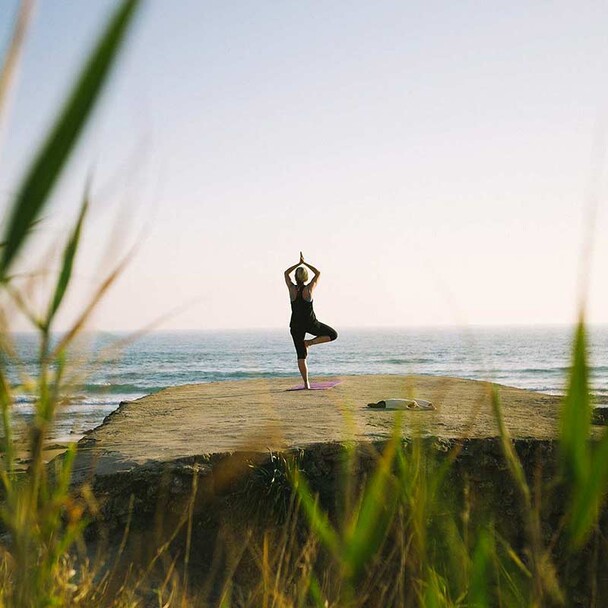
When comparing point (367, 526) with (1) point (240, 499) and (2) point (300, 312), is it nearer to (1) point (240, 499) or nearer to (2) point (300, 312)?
(1) point (240, 499)

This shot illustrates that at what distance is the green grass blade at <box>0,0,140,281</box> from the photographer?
552mm

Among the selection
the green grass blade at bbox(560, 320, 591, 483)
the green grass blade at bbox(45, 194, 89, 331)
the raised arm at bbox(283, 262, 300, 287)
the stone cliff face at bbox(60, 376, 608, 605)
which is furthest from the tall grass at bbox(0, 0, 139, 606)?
the raised arm at bbox(283, 262, 300, 287)

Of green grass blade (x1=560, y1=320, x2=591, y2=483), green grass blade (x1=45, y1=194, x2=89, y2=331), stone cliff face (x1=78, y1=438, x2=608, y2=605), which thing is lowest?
stone cliff face (x1=78, y1=438, x2=608, y2=605)

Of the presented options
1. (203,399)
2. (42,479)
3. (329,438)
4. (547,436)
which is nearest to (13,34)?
(42,479)

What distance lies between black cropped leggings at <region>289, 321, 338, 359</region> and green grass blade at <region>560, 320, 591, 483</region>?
943 cm

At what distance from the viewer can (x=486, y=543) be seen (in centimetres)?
104

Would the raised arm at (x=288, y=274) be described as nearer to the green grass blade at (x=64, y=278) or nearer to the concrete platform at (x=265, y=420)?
the concrete platform at (x=265, y=420)

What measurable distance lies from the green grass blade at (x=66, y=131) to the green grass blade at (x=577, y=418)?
1.69ft

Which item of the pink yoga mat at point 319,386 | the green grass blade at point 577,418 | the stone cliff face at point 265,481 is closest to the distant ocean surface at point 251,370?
the green grass blade at point 577,418

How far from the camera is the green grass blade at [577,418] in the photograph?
0.76m

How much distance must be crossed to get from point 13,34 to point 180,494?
4.96 m

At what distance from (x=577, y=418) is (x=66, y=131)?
604 millimetres

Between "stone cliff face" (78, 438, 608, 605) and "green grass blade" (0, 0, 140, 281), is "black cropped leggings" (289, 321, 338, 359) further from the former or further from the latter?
"green grass blade" (0, 0, 140, 281)

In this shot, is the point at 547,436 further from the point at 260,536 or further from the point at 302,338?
the point at 302,338
